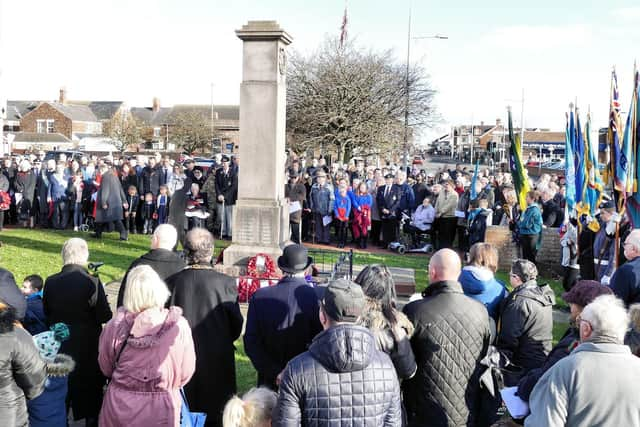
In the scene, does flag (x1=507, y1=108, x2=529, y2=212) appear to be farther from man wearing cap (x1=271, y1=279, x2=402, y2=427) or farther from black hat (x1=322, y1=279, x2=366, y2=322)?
man wearing cap (x1=271, y1=279, x2=402, y2=427)

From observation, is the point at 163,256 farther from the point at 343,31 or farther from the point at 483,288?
the point at 343,31

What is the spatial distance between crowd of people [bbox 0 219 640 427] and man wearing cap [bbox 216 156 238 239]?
33.0ft

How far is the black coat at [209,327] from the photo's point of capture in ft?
15.9

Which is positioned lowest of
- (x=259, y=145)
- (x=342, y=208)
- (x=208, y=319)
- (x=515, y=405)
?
(x=515, y=405)

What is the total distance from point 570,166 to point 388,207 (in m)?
5.17

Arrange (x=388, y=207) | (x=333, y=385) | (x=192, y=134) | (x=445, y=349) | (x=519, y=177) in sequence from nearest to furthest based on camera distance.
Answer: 1. (x=333, y=385)
2. (x=445, y=349)
3. (x=519, y=177)
4. (x=388, y=207)
5. (x=192, y=134)

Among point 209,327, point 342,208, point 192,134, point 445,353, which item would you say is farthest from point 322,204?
point 192,134

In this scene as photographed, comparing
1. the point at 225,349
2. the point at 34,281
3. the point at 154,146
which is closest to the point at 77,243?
the point at 34,281

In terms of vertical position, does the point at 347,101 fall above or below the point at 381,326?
above

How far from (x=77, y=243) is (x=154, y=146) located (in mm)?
77539

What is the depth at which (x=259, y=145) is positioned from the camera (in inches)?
430

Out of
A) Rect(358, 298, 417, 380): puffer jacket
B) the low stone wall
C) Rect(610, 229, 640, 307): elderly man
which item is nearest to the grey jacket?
Rect(358, 298, 417, 380): puffer jacket

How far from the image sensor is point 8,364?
3830mm

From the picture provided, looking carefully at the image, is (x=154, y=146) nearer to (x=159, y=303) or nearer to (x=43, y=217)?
(x=43, y=217)
